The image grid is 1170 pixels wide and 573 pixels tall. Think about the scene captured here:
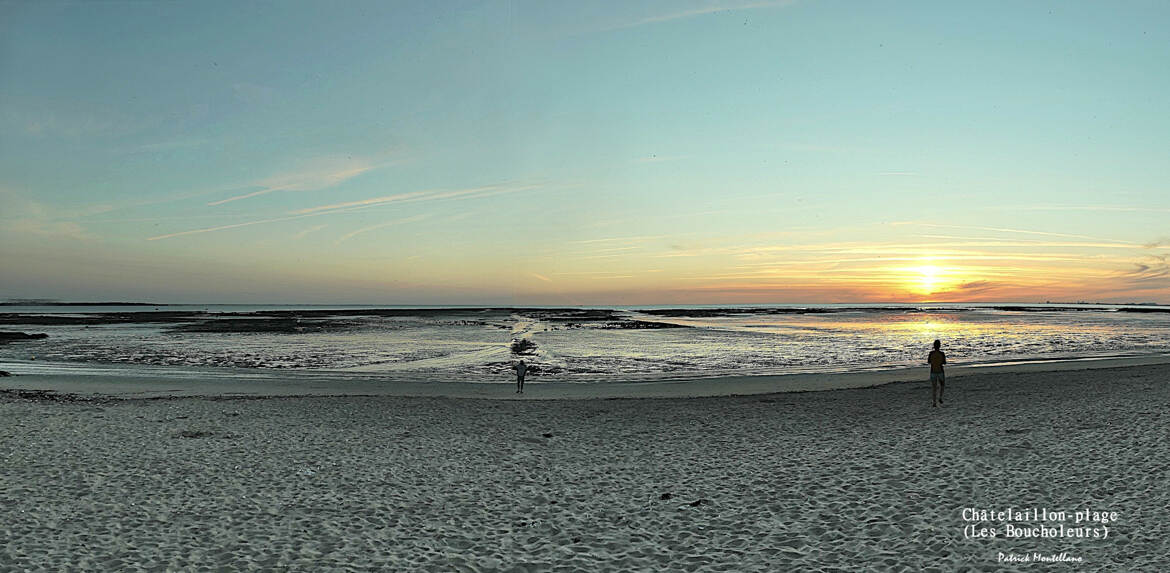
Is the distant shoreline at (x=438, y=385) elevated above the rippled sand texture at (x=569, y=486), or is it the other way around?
the rippled sand texture at (x=569, y=486)

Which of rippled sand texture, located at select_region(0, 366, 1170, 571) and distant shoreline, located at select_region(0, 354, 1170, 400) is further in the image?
distant shoreline, located at select_region(0, 354, 1170, 400)

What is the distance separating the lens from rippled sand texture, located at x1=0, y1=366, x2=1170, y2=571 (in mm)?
8422

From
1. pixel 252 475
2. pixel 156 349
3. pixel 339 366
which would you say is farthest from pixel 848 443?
pixel 156 349

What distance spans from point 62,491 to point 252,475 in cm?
287

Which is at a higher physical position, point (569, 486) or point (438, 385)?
point (569, 486)

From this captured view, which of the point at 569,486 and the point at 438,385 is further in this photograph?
the point at 438,385

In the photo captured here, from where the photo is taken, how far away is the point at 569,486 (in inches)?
458

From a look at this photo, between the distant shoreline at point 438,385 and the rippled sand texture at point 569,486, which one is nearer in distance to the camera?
the rippled sand texture at point 569,486

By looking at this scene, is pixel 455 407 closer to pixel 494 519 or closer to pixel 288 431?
pixel 288 431

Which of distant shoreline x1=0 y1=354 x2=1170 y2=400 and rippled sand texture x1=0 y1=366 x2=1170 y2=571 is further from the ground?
rippled sand texture x1=0 y1=366 x2=1170 y2=571

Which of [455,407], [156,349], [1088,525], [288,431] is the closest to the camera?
[1088,525]

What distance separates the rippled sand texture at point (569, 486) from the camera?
8.42m

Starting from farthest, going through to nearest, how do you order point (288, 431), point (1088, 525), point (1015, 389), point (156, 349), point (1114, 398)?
point (156, 349)
point (1015, 389)
point (1114, 398)
point (288, 431)
point (1088, 525)

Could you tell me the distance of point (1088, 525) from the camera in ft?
29.5
